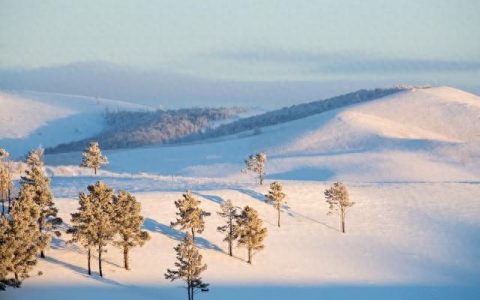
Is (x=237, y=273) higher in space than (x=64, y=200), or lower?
lower

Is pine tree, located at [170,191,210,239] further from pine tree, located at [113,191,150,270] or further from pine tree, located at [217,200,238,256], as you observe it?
pine tree, located at [113,191,150,270]

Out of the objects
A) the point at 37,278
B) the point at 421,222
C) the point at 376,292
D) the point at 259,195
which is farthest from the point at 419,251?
the point at 37,278

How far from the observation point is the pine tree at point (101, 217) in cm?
7406

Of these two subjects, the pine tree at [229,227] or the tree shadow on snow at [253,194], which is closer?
the pine tree at [229,227]

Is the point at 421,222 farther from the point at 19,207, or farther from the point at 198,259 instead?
the point at 19,207

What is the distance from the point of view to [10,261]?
63.8 meters

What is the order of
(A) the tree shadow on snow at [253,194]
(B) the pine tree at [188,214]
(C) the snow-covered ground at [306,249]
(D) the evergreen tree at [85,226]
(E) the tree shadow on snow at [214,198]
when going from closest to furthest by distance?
(D) the evergreen tree at [85,226], (C) the snow-covered ground at [306,249], (B) the pine tree at [188,214], (E) the tree shadow on snow at [214,198], (A) the tree shadow on snow at [253,194]

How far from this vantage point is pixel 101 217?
7481cm

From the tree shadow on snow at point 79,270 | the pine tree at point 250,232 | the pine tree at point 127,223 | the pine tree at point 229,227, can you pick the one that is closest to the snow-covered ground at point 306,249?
the tree shadow on snow at point 79,270

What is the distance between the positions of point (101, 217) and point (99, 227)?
122 centimetres

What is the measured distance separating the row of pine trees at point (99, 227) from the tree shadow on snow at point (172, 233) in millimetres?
1181

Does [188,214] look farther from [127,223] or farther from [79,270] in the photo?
[79,270]

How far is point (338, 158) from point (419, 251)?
92.2 m

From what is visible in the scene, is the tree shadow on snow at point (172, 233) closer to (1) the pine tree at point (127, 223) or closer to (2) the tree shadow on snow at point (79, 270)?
(1) the pine tree at point (127, 223)
